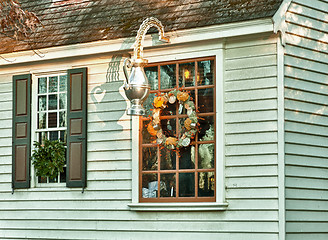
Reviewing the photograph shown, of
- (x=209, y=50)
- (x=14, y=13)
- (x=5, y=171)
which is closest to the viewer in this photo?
(x=209, y=50)

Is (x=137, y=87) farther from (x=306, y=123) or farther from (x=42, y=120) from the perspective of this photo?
(x=42, y=120)

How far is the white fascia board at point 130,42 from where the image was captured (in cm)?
945

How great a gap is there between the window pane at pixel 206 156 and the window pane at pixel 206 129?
0.38 feet

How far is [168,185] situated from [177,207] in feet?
1.39

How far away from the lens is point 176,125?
1011cm

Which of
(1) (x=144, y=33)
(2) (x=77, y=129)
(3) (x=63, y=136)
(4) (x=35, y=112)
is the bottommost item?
(3) (x=63, y=136)

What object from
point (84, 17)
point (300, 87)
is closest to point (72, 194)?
point (84, 17)

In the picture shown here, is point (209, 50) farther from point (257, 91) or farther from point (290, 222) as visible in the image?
point (290, 222)

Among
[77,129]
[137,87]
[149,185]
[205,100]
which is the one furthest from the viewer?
Answer: [77,129]

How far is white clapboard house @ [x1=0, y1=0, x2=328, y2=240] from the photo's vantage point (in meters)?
9.43

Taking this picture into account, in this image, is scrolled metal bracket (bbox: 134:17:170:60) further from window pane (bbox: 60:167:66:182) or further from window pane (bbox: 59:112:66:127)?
window pane (bbox: 60:167:66:182)

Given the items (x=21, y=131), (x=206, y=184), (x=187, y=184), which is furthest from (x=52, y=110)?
(x=206, y=184)

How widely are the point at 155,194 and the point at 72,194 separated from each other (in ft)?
5.28

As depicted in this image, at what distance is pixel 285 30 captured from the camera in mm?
9578
